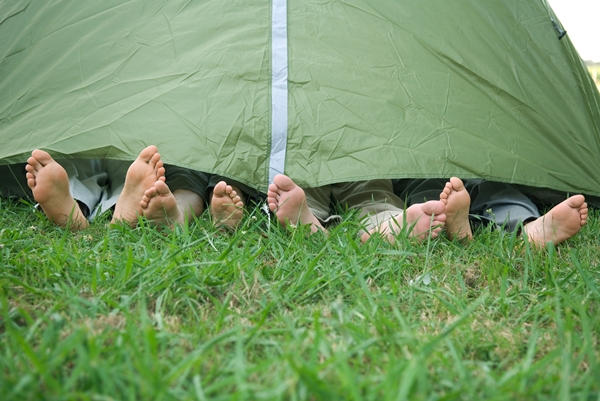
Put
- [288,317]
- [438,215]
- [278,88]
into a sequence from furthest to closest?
1. [278,88]
2. [438,215]
3. [288,317]

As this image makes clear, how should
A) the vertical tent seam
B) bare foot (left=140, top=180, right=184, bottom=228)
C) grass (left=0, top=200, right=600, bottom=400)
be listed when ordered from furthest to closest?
the vertical tent seam, bare foot (left=140, top=180, right=184, bottom=228), grass (left=0, top=200, right=600, bottom=400)

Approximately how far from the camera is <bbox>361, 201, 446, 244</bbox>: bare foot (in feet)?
4.85

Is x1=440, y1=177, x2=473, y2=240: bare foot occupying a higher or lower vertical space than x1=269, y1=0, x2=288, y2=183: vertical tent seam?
lower

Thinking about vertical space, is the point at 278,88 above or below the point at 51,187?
above

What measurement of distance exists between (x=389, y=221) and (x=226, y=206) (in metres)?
0.42

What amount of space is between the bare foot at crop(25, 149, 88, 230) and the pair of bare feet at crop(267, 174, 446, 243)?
0.53 meters

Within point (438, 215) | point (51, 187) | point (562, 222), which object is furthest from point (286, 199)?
point (562, 222)

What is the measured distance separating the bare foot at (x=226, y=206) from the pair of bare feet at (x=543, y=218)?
0.52 metres

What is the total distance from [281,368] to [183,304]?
1.05 feet

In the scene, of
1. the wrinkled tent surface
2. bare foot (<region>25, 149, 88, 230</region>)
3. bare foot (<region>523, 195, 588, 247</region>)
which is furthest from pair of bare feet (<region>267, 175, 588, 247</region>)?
bare foot (<region>25, 149, 88, 230</region>)

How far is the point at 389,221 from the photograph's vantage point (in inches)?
59.8

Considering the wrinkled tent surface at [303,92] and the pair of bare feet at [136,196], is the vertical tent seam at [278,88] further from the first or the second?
the pair of bare feet at [136,196]

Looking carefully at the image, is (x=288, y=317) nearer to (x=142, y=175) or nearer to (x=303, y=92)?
(x=142, y=175)

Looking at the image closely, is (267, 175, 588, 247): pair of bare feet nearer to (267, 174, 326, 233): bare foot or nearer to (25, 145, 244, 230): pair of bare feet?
(267, 174, 326, 233): bare foot
